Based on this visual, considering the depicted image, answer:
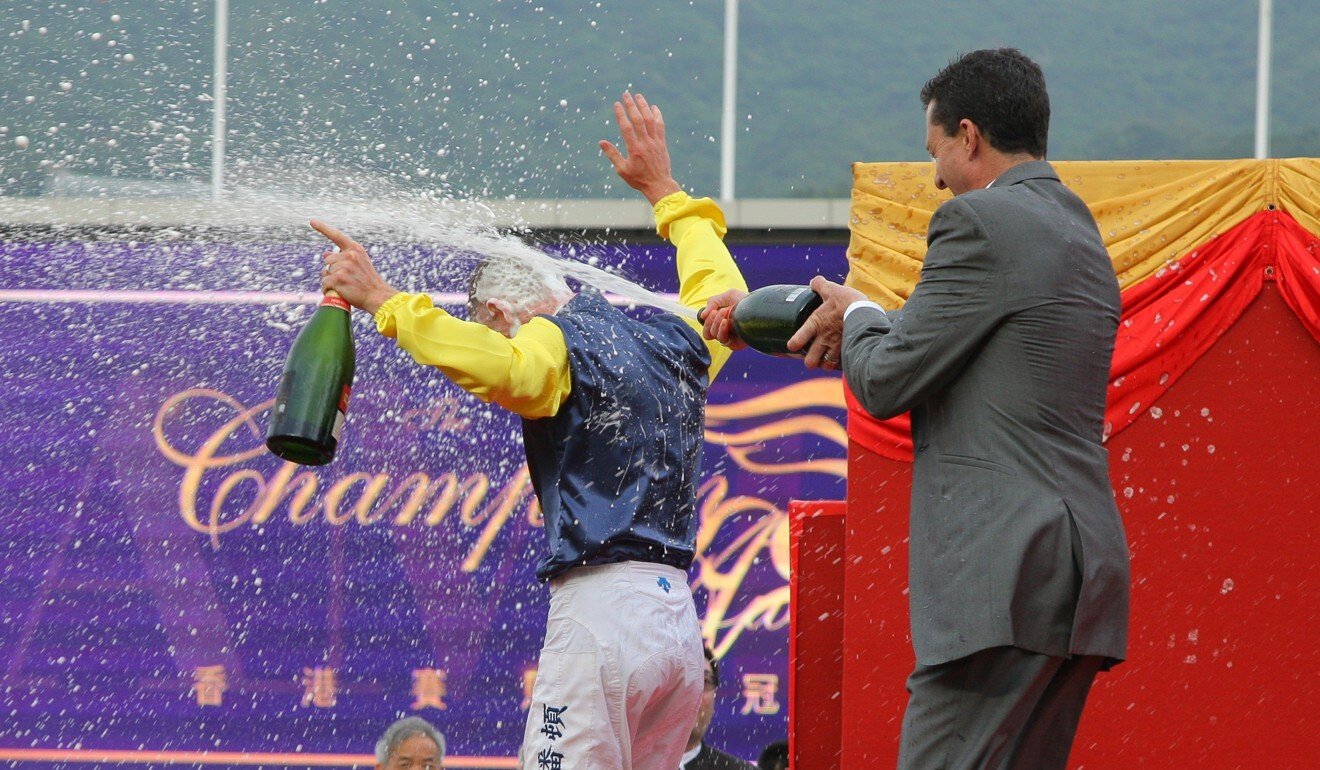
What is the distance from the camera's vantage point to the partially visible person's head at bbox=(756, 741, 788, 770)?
6.11 metres

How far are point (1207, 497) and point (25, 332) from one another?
17.1ft

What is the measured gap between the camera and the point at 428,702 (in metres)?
6.51

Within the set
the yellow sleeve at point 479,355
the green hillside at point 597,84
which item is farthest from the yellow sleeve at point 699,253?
the green hillside at point 597,84

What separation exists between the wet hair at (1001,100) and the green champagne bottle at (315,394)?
5.05ft

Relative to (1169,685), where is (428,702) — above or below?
below

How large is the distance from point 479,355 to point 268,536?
381 cm

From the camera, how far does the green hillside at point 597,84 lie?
276 inches

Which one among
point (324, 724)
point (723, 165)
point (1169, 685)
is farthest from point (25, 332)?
point (1169, 685)

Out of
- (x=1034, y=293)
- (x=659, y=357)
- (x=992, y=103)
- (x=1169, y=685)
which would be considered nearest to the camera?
(x=1034, y=293)

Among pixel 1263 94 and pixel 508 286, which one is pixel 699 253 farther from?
pixel 1263 94

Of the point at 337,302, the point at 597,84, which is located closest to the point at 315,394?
the point at 337,302

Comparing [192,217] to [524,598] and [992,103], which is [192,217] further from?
[992,103]

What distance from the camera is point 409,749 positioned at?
5.64m

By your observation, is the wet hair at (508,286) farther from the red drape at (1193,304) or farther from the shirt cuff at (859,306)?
the red drape at (1193,304)
